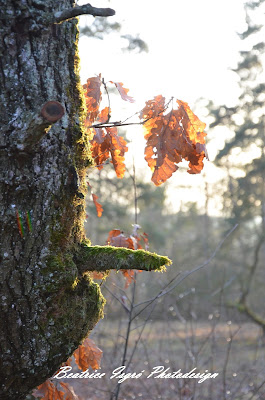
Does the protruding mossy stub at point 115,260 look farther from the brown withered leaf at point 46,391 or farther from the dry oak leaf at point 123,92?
the dry oak leaf at point 123,92

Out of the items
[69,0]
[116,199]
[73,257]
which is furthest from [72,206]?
[116,199]

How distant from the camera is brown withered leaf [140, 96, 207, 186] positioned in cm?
204

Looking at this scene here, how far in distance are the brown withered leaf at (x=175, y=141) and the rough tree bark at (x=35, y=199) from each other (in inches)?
17.7

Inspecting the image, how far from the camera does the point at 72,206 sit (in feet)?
5.81

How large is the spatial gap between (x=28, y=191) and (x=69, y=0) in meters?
0.83

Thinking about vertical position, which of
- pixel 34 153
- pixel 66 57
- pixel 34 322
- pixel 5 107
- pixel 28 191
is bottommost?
pixel 34 322

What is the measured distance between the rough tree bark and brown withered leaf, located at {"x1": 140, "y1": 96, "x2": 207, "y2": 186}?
17.7 inches

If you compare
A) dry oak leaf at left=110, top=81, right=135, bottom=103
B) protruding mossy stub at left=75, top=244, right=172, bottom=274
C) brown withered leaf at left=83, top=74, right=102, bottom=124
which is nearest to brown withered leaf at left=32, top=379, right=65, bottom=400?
protruding mossy stub at left=75, top=244, right=172, bottom=274

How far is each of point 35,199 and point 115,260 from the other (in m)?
0.43

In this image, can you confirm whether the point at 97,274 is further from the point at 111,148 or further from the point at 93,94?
the point at 93,94

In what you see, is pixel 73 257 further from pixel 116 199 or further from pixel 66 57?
pixel 116 199

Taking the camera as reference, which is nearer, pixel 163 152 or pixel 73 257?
pixel 73 257

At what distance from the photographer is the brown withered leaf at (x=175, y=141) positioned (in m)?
2.04

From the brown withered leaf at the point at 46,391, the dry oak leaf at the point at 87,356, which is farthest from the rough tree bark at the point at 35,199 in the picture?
the dry oak leaf at the point at 87,356
